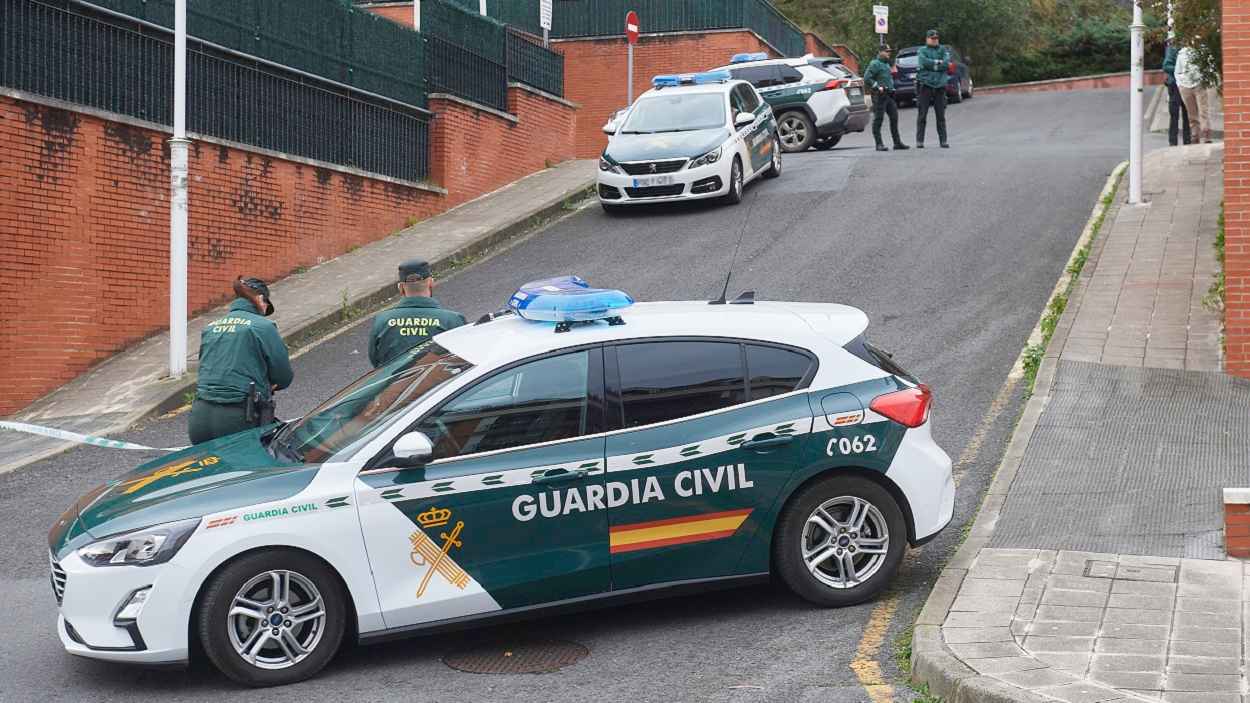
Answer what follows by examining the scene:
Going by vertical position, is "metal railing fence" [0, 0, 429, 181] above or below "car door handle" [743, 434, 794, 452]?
above

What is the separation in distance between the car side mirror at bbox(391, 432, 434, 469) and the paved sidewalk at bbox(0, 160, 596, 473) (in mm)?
6053

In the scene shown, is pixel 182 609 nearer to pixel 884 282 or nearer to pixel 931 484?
pixel 931 484

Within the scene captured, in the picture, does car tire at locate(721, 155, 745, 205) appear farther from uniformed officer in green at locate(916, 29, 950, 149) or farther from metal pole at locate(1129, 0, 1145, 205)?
metal pole at locate(1129, 0, 1145, 205)

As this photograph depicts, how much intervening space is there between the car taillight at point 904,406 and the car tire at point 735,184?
12.6 m

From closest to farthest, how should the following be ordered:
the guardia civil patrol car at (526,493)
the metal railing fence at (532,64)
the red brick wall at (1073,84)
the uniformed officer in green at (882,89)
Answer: the guardia civil patrol car at (526,493), the uniformed officer in green at (882,89), the metal railing fence at (532,64), the red brick wall at (1073,84)

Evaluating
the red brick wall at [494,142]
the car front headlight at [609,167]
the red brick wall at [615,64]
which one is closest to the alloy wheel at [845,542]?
the car front headlight at [609,167]

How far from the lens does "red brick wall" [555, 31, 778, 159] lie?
32406 mm

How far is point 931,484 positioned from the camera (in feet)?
24.0

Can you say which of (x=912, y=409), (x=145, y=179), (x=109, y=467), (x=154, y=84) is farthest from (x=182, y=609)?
(x=154, y=84)

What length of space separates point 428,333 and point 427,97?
1262cm

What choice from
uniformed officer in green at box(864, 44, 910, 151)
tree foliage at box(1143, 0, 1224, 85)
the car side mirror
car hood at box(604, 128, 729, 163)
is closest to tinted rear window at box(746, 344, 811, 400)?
the car side mirror

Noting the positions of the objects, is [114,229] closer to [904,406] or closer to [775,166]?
[904,406]

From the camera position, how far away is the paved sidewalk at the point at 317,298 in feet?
42.7

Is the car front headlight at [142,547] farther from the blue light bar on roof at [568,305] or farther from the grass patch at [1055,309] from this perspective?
the grass patch at [1055,309]
